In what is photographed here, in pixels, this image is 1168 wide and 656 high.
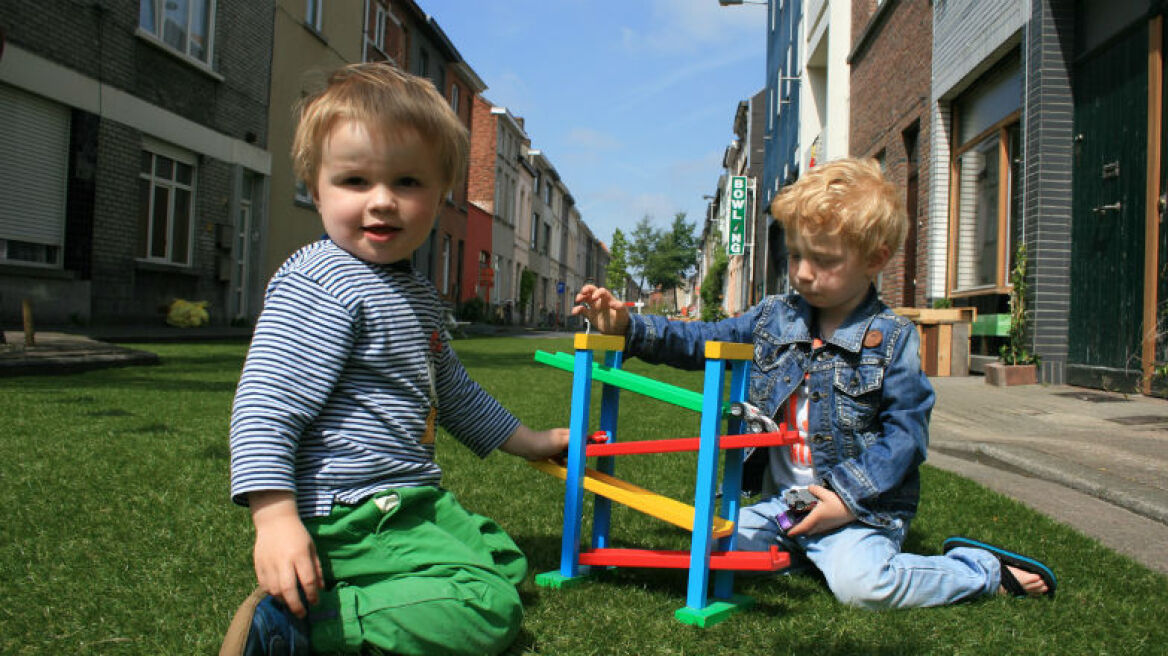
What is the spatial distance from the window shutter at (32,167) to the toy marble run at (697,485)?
1029cm

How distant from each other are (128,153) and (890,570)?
1233cm

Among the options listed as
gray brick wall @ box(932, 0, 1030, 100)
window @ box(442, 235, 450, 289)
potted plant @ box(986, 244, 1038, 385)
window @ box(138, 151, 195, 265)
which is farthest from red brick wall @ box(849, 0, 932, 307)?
window @ box(442, 235, 450, 289)

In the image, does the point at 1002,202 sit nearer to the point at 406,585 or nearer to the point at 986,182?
the point at 986,182

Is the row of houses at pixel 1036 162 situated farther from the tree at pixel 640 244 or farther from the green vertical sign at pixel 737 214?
the tree at pixel 640 244

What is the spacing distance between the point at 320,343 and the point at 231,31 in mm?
14607

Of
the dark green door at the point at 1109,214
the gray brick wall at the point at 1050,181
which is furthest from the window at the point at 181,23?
the dark green door at the point at 1109,214

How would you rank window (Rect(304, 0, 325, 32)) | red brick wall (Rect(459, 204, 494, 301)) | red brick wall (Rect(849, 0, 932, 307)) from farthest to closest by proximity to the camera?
1. red brick wall (Rect(459, 204, 494, 301))
2. window (Rect(304, 0, 325, 32))
3. red brick wall (Rect(849, 0, 932, 307))

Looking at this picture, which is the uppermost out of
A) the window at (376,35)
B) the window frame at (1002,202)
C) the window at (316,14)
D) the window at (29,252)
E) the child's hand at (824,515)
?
the window at (376,35)

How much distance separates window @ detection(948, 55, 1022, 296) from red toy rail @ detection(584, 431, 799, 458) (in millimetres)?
6744

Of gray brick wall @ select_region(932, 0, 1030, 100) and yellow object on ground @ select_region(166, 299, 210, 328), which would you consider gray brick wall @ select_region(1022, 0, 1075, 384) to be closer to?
gray brick wall @ select_region(932, 0, 1030, 100)

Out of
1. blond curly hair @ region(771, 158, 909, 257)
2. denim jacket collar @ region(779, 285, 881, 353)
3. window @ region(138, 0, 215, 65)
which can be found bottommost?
denim jacket collar @ region(779, 285, 881, 353)

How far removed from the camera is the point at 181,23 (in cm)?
1316

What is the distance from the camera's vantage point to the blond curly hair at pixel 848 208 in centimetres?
226

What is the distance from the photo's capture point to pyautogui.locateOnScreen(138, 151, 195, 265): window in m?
12.6
